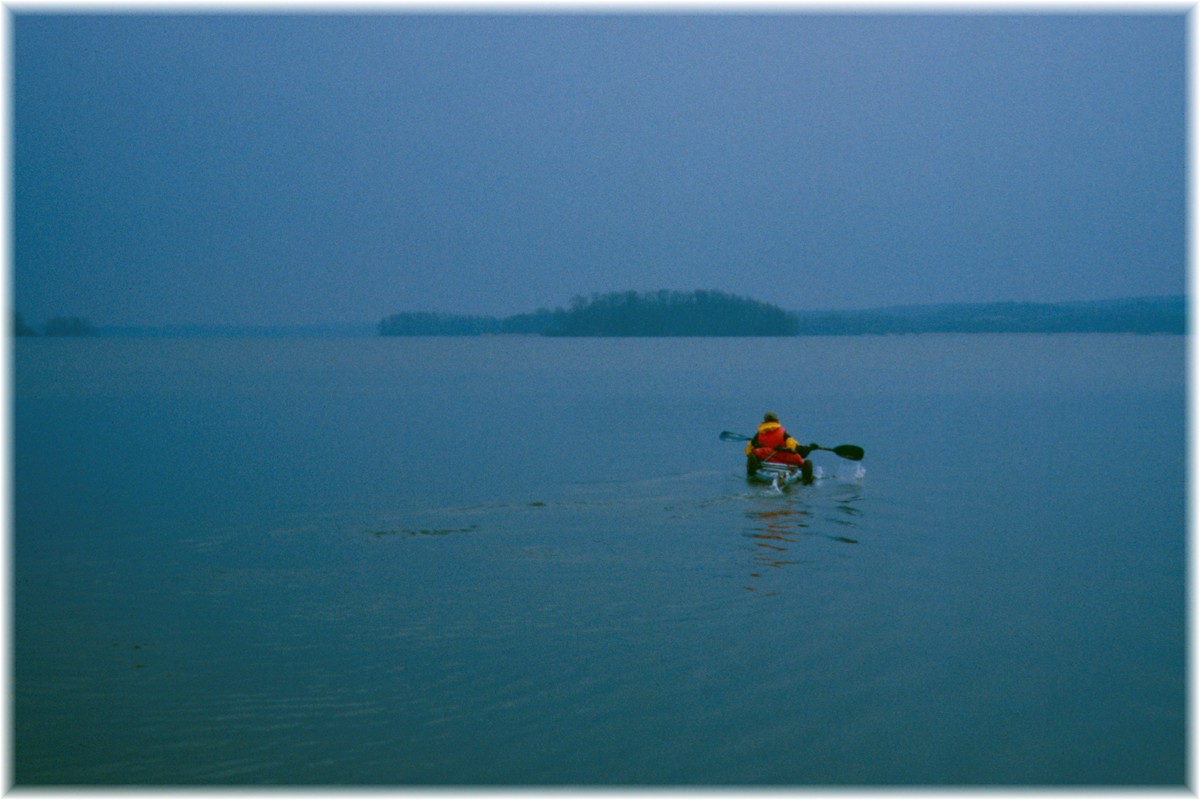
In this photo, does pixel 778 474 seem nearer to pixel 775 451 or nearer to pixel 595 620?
pixel 775 451

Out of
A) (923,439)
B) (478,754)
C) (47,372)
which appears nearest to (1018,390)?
(923,439)

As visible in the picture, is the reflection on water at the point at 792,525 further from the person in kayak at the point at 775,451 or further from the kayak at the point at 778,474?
the person in kayak at the point at 775,451

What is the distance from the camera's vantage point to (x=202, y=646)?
9547 millimetres

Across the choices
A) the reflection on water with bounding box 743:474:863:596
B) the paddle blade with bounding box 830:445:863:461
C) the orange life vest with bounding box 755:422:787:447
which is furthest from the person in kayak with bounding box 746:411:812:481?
the paddle blade with bounding box 830:445:863:461

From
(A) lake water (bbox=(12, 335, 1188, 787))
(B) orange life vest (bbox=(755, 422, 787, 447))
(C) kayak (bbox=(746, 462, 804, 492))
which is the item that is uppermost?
(B) orange life vest (bbox=(755, 422, 787, 447))

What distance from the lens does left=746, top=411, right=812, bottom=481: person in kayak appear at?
18.4 metres

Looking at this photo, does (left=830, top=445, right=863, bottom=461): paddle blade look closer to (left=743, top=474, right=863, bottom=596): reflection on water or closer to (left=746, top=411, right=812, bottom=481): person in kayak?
(left=743, top=474, right=863, bottom=596): reflection on water

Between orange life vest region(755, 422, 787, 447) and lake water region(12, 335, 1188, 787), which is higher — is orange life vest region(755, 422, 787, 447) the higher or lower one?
the higher one

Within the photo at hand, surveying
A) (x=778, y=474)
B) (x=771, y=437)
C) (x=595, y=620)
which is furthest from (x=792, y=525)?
(x=595, y=620)

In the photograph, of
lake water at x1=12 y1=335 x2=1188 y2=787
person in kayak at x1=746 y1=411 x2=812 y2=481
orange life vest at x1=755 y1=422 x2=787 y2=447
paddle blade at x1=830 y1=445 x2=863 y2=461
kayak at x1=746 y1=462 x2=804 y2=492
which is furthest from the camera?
paddle blade at x1=830 y1=445 x2=863 y2=461

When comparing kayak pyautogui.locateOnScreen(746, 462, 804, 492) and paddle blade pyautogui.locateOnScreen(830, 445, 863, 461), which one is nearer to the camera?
kayak pyautogui.locateOnScreen(746, 462, 804, 492)

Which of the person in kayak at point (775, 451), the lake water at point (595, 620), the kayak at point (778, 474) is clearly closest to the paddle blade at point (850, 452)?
the lake water at point (595, 620)

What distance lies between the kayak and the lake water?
331 mm

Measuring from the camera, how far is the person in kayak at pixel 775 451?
1836cm
